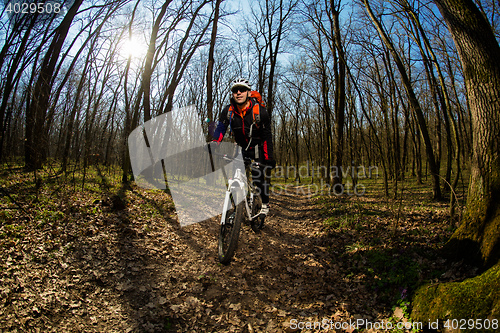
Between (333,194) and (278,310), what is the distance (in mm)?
8516

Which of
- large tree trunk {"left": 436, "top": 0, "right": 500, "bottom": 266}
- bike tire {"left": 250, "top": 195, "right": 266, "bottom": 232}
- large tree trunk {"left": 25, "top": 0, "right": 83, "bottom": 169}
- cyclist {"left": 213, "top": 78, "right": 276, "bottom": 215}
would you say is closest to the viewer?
large tree trunk {"left": 436, "top": 0, "right": 500, "bottom": 266}

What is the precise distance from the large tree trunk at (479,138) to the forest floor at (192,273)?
1.13ft

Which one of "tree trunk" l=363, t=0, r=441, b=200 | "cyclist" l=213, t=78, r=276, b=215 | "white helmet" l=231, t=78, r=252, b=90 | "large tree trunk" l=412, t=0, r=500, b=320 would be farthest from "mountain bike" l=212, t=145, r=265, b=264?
"tree trunk" l=363, t=0, r=441, b=200

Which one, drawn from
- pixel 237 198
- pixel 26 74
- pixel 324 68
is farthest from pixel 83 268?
pixel 26 74

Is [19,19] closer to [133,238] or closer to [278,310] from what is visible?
[133,238]

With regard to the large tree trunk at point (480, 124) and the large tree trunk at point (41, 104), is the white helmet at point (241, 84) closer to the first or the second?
the large tree trunk at point (480, 124)

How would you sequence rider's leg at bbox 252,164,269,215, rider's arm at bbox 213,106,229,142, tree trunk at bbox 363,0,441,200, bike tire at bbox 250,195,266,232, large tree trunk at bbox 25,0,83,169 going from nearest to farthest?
rider's arm at bbox 213,106,229,142
rider's leg at bbox 252,164,269,215
bike tire at bbox 250,195,266,232
tree trunk at bbox 363,0,441,200
large tree trunk at bbox 25,0,83,169

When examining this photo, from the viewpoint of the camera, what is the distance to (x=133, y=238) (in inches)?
191

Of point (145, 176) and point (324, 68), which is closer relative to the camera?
point (145, 176)

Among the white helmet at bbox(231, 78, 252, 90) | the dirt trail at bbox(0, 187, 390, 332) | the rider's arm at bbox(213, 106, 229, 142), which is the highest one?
the white helmet at bbox(231, 78, 252, 90)

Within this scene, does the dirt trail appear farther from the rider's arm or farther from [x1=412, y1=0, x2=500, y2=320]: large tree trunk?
the rider's arm

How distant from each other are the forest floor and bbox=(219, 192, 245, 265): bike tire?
0.93ft

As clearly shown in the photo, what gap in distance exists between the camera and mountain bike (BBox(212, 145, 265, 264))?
393 centimetres

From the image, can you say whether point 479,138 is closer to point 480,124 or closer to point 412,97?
point 480,124
